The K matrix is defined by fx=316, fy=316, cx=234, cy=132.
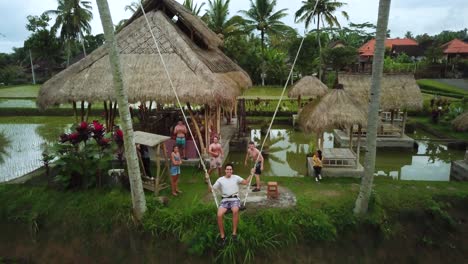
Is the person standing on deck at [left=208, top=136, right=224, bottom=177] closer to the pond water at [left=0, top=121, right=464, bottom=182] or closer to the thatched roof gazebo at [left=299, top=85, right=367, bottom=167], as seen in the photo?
the pond water at [left=0, top=121, right=464, bottom=182]

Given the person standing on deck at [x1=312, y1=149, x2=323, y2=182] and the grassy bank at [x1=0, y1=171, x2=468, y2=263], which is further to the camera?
the person standing on deck at [x1=312, y1=149, x2=323, y2=182]

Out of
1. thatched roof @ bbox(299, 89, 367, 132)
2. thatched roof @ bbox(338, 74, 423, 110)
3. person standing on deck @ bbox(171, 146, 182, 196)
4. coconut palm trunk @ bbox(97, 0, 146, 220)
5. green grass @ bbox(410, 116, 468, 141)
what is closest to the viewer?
coconut palm trunk @ bbox(97, 0, 146, 220)

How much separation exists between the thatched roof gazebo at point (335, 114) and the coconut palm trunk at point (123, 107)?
211 inches

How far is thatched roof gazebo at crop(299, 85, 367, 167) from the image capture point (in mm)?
9250

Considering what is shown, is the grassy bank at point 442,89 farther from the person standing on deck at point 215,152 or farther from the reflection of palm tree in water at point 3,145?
the reflection of palm tree in water at point 3,145

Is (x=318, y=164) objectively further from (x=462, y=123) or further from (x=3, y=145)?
(x=3, y=145)

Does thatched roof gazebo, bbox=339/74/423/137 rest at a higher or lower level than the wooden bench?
higher

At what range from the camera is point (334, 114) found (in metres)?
9.31

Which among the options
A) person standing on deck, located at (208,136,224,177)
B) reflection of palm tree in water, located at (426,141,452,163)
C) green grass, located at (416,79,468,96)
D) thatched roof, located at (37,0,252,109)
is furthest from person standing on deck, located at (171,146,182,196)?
green grass, located at (416,79,468,96)

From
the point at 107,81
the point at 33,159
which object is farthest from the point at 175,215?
the point at 33,159

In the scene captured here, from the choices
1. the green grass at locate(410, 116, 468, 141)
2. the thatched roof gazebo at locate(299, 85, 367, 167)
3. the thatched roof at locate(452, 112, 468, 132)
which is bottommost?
the green grass at locate(410, 116, 468, 141)

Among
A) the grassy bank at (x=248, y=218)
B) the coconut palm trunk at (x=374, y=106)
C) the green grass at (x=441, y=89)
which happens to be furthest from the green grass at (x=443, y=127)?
the green grass at (x=441, y=89)

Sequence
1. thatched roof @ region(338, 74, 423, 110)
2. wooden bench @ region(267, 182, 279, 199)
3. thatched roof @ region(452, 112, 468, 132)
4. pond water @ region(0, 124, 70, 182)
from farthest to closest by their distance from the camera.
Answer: thatched roof @ region(338, 74, 423, 110) → thatched roof @ region(452, 112, 468, 132) → pond water @ region(0, 124, 70, 182) → wooden bench @ region(267, 182, 279, 199)

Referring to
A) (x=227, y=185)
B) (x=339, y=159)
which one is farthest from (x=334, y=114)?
(x=227, y=185)
